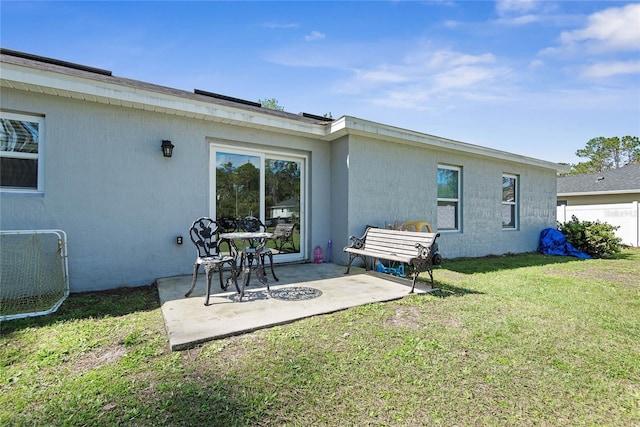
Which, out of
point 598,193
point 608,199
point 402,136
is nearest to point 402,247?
point 402,136

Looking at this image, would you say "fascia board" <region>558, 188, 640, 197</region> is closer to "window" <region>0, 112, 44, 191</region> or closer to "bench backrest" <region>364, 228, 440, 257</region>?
"bench backrest" <region>364, 228, 440, 257</region>

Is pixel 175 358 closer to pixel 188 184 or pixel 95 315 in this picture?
pixel 95 315

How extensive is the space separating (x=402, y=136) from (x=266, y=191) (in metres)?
3.20

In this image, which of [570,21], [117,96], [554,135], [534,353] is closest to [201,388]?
[534,353]

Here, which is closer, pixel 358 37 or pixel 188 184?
pixel 188 184

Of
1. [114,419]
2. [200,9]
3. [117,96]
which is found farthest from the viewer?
[200,9]

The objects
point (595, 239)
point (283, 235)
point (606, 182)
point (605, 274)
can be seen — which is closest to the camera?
point (605, 274)

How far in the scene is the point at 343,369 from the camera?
221 cm

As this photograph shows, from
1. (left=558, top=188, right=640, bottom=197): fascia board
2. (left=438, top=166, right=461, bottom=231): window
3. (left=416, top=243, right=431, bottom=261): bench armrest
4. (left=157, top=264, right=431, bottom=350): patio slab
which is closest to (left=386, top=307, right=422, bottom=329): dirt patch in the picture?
(left=157, top=264, right=431, bottom=350): patio slab

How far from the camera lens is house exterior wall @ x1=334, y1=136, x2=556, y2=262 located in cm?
628

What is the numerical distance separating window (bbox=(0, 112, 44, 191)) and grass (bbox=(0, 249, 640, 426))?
1930mm

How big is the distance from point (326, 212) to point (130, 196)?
3710mm

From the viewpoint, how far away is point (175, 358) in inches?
91.7

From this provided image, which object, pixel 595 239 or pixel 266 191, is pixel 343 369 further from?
pixel 595 239
